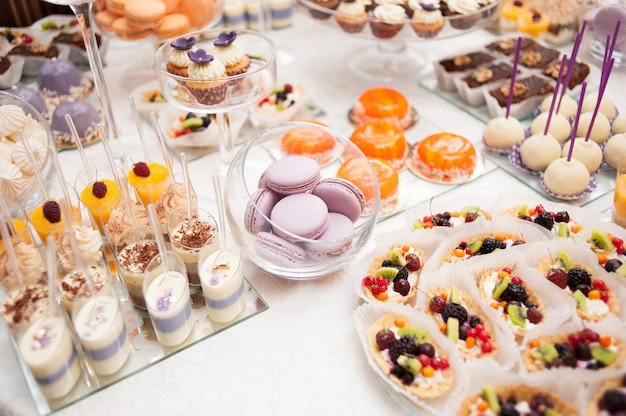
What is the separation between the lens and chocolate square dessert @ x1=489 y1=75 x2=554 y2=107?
2240mm

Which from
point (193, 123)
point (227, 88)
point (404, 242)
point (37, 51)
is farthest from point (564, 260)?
point (37, 51)

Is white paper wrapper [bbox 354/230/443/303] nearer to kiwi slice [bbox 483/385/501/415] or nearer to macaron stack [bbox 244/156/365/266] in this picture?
macaron stack [bbox 244/156/365/266]

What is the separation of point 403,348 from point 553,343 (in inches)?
13.3

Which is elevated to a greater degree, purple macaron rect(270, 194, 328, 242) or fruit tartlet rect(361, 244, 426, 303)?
purple macaron rect(270, 194, 328, 242)

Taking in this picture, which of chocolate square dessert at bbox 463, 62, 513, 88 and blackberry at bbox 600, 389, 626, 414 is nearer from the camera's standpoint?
blackberry at bbox 600, 389, 626, 414

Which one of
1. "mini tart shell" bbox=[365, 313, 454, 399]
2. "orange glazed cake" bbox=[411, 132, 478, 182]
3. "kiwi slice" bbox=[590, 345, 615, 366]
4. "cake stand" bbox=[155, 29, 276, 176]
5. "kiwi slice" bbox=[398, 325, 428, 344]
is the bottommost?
"orange glazed cake" bbox=[411, 132, 478, 182]

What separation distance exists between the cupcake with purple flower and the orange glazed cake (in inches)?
33.0

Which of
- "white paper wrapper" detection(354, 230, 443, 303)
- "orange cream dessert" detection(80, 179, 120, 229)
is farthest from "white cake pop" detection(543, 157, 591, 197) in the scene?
"orange cream dessert" detection(80, 179, 120, 229)

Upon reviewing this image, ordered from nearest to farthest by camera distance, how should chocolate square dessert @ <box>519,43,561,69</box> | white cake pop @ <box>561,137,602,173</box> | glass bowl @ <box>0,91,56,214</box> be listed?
glass bowl @ <box>0,91,56,214</box> → white cake pop @ <box>561,137,602,173</box> → chocolate square dessert @ <box>519,43,561,69</box>

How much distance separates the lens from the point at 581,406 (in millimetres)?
1162

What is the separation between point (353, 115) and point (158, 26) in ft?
2.67

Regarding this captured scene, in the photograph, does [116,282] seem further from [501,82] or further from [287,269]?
[501,82]

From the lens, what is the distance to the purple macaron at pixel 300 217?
4.81 ft

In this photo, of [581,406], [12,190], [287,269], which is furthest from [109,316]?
[581,406]
